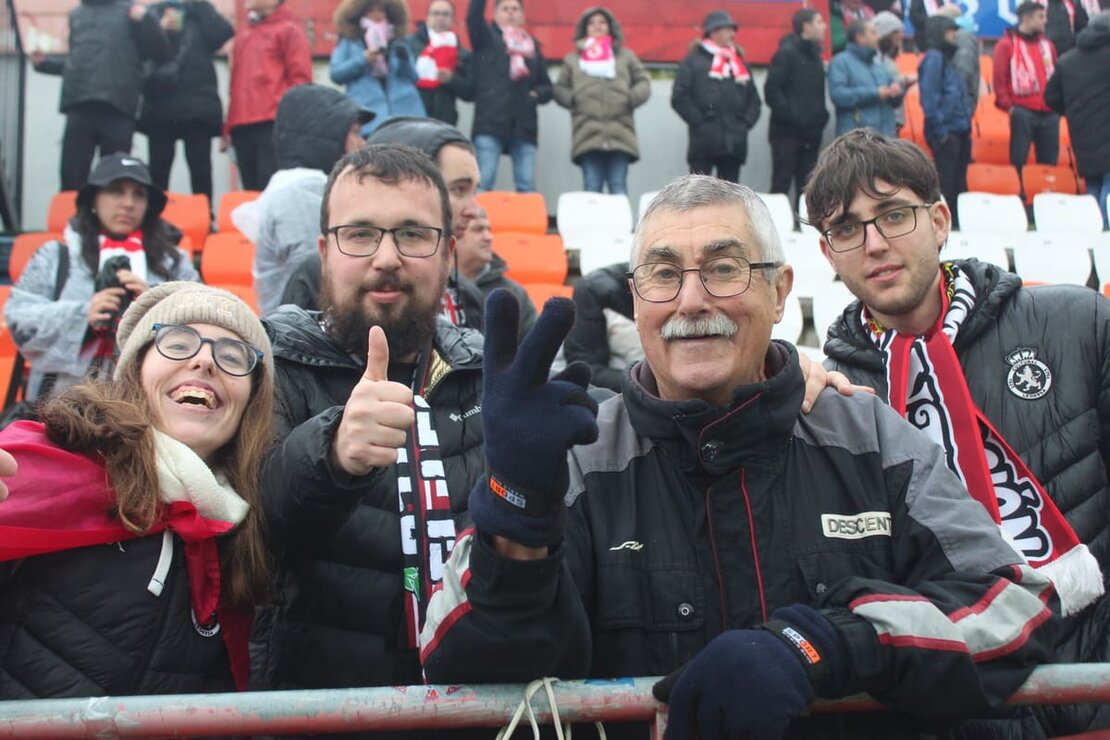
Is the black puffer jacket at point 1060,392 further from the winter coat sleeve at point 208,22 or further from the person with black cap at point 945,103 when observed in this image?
the person with black cap at point 945,103

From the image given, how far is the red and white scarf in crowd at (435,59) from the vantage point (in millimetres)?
8016

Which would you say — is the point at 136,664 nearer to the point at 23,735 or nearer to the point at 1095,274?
the point at 23,735

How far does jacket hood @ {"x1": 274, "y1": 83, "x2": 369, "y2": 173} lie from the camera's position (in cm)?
461

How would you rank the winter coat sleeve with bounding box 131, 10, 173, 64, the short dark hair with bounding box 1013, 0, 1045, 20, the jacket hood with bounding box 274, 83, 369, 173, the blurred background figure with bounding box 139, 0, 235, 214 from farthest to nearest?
the short dark hair with bounding box 1013, 0, 1045, 20, the blurred background figure with bounding box 139, 0, 235, 214, the winter coat sleeve with bounding box 131, 10, 173, 64, the jacket hood with bounding box 274, 83, 369, 173

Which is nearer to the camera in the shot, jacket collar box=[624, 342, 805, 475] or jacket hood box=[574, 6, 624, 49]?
jacket collar box=[624, 342, 805, 475]

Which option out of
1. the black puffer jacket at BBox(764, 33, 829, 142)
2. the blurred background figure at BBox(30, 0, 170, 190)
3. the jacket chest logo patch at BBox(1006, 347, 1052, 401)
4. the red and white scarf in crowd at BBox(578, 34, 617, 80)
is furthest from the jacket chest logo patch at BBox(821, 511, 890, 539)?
the black puffer jacket at BBox(764, 33, 829, 142)

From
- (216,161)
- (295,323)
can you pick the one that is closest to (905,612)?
(295,323)

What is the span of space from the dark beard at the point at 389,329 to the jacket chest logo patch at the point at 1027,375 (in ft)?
4.31

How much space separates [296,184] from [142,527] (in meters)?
2.34

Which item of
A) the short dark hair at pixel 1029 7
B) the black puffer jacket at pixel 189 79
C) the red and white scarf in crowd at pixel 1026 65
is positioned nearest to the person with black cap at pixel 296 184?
the black puffer jacket at pixel 189 79

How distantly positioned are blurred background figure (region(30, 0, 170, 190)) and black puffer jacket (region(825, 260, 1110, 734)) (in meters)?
5.64

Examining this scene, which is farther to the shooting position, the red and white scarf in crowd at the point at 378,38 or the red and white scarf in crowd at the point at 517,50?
the red and white scarf in crowd at the point at 517,50

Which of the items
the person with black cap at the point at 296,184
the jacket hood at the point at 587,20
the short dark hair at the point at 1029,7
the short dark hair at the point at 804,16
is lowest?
Answer: the person with black cap at the point at 296,184

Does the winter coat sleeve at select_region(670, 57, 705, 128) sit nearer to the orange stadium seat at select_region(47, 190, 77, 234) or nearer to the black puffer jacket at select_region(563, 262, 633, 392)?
the orange stadium seat at select_region(47, 190, 77, 234)
